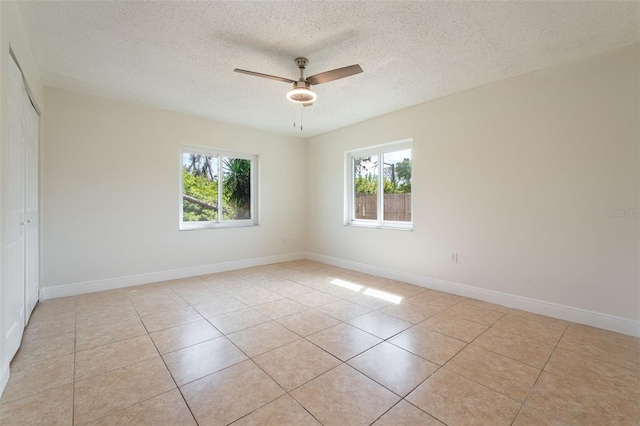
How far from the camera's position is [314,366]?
203cm

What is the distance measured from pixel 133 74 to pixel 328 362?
137 inches

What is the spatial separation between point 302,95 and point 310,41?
0.49 meters

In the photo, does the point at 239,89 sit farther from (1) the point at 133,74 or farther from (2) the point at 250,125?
(2) the point at 250,125

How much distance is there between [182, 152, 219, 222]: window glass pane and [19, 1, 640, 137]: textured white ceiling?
1.28m

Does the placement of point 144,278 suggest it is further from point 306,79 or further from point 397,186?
point 397,186

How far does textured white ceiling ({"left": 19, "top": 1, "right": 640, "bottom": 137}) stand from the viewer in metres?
2.10

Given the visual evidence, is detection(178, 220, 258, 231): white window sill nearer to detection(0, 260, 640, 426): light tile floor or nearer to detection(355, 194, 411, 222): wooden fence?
detection(0, 260, 640, 426): light tile floor

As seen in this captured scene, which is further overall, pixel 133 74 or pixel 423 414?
pixel 133 74

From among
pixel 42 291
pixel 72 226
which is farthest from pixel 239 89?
pixel 42 291

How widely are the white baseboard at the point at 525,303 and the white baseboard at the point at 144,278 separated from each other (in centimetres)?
217

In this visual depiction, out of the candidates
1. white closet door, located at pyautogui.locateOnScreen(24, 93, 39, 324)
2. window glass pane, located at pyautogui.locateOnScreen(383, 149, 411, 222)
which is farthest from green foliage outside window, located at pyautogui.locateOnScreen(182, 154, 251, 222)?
window glass pane, located at pyautogui.locateOnScreen(383, 149, 411, 222)

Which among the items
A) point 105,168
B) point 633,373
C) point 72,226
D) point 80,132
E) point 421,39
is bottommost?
point 633,373

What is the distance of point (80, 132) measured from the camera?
11.8 ft

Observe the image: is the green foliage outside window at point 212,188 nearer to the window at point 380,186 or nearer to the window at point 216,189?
the window at point 216,189
